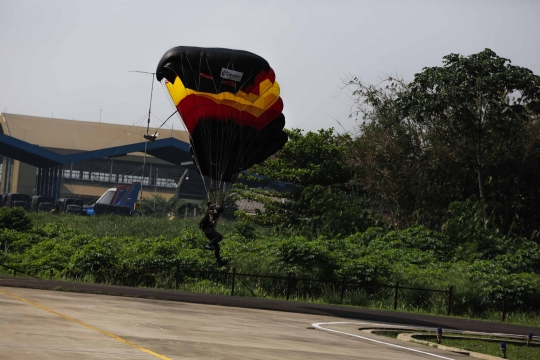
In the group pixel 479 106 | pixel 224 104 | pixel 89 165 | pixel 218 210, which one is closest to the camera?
pixel 218 210

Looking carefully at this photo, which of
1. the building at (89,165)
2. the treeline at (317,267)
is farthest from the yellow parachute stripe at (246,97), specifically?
the building at (89,165)

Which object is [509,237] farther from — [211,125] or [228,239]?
[211,125]

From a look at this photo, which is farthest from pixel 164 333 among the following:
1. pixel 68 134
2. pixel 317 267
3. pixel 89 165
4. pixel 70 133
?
pixel 70 133

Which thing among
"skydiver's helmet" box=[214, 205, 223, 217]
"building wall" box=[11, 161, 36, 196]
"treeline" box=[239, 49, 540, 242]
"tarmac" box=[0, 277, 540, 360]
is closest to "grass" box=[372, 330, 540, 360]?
"tarmac" box=[0, 277, 540, 360]

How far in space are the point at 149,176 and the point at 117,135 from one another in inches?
493

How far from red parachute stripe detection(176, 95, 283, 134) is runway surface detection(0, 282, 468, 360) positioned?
308 inches

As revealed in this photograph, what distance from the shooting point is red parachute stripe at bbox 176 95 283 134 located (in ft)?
83.9

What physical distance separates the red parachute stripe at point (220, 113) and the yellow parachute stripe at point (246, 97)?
0.49 ft

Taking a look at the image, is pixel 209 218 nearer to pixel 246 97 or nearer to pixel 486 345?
pixel 246 97

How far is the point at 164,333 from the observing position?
13.3 metres

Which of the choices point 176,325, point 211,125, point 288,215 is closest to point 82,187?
point 288,215

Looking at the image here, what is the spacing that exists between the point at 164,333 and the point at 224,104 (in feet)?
44.3

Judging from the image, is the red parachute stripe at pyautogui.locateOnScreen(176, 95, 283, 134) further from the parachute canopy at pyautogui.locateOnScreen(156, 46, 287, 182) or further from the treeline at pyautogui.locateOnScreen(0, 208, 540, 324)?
the treeline at pyautogui.locateOnScreen(0, 208, 540, 324)

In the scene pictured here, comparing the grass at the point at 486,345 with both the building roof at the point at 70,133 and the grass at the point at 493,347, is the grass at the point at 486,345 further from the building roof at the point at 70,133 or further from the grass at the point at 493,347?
the building roof at the point at 70,133
